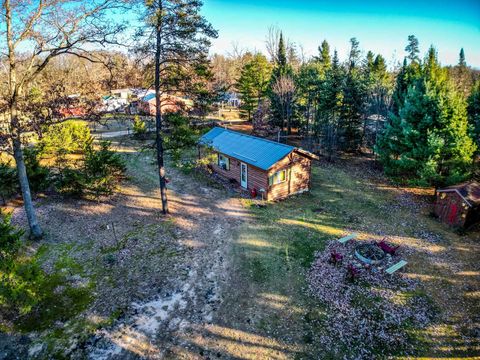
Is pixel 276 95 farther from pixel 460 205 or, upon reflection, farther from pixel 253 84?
pixel 460 205

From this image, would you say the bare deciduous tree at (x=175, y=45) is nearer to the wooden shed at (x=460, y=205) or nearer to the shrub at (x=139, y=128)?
the wooden shed at (x=460, y=205)

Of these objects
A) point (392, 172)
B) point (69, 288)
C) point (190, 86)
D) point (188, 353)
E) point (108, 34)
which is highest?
point (108, 34)

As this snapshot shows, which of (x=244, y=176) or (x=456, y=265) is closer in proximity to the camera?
(x=456, y=265)

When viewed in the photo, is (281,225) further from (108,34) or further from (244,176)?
(108,34)

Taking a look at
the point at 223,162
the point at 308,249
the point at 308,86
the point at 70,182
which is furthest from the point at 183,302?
the point at 308,86

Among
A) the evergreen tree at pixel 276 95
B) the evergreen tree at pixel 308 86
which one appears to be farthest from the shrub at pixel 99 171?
the evergreen tree at pixel 308 86

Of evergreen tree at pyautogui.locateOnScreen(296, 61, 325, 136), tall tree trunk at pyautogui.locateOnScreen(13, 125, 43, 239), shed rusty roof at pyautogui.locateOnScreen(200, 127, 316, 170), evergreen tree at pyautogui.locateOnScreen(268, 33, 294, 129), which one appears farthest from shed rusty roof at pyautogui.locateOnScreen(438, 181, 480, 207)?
tall tree trunk at pyautogui.locateOnScreen(13, 125, 43, 239)

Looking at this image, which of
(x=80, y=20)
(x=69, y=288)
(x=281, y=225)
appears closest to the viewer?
(x=69, y=288)

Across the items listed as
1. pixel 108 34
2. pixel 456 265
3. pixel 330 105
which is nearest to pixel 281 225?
pixel 456 265
